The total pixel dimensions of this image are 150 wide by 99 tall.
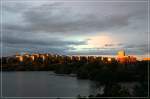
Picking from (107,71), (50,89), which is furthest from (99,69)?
(107,71)

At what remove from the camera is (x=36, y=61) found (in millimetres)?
41719

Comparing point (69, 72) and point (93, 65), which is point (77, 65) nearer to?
point (69, 72)

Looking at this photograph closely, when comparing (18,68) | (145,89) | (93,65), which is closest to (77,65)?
(93,65)

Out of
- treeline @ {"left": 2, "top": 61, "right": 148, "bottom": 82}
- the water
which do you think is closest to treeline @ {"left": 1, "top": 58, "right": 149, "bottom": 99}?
treeline @ {"left": 2, "top": 61, "right": 148, "bottom": 82}

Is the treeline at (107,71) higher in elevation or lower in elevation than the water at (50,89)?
higher

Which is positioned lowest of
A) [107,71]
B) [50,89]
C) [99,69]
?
[50,89]

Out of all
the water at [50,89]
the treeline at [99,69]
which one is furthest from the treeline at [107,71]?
the water at [50,89]

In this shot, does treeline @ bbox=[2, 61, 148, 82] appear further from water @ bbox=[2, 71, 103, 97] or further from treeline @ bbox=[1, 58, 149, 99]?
water @ bbox=[2, 71, 103, 97]

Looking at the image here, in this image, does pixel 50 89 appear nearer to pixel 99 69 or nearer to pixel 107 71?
pixel 99 69

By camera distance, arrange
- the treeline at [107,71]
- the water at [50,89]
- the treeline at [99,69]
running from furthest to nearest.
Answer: the water at [50,89], the treeline at [99,69], the treeline at [107,71]

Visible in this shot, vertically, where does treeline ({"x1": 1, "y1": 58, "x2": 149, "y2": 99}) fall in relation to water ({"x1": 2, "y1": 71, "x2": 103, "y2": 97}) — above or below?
above

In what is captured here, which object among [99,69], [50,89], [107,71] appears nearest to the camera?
[107,71]

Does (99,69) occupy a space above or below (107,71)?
below

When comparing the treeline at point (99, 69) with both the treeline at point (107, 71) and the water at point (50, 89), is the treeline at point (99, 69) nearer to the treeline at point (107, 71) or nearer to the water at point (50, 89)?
the treeline at point (107, 71)
